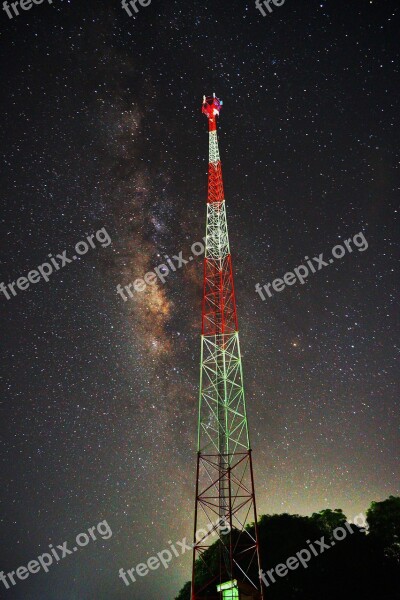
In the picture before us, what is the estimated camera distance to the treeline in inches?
947

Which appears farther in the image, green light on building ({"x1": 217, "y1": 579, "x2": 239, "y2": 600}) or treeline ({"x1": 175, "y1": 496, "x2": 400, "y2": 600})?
treeline ({"x1": 175, "y1": 496, "x2": 400, "y2": 600})

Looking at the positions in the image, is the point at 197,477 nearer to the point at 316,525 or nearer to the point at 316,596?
the point at 316,596

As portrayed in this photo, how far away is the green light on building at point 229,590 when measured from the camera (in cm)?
1917

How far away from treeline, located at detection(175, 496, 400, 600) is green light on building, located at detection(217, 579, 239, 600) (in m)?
6.06

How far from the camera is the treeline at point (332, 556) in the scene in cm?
2405

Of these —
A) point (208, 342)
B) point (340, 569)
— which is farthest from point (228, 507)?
point (340, 569)

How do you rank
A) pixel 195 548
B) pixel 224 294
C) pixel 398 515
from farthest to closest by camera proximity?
pixel 398 515, pixel 224 294, pixel 195 548

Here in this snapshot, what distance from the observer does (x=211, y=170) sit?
2658cm

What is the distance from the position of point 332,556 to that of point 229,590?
8.15 m

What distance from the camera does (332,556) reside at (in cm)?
2525

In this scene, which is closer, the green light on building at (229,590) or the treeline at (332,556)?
the green light on building at (229,590)

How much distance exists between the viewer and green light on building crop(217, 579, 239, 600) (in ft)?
62.9

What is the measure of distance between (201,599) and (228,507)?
3.62 metres

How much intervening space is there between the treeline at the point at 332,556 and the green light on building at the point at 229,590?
239 inches
